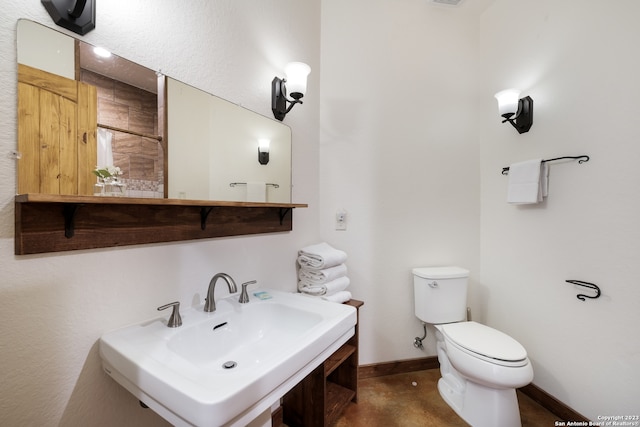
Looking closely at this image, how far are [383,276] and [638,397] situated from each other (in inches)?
50.9

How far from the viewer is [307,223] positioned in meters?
1.71

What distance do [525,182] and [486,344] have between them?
1.03 m

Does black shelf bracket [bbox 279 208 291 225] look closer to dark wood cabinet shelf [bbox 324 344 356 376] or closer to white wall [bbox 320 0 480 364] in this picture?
white wall [bbox 320 0 480 364]

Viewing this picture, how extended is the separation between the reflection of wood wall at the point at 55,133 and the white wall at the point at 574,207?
2.25m

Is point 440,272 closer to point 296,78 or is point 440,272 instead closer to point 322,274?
point 322,274

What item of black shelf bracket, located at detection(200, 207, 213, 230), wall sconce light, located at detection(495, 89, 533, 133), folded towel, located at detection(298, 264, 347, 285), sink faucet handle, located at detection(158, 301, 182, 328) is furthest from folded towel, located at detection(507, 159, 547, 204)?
sink faucet handle, located at detection(158, 301, 182, 328)

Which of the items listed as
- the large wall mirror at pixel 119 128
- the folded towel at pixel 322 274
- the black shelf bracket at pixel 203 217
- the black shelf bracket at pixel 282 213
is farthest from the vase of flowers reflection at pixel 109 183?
the folded towel at pixel 322 274

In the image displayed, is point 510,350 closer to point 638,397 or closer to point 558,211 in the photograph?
point 638,397

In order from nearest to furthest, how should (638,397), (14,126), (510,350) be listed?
(14,126) → (638,397) → (510,350)

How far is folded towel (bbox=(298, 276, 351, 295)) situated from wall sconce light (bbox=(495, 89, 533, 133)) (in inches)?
61.0

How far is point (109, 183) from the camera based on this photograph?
2.63 ft

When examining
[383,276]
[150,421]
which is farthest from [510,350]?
[150,421]

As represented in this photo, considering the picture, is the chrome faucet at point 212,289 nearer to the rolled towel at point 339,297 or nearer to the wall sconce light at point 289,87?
the rolled towel at point 339,297

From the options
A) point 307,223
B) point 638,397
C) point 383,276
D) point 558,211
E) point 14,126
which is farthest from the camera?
point 383,276
